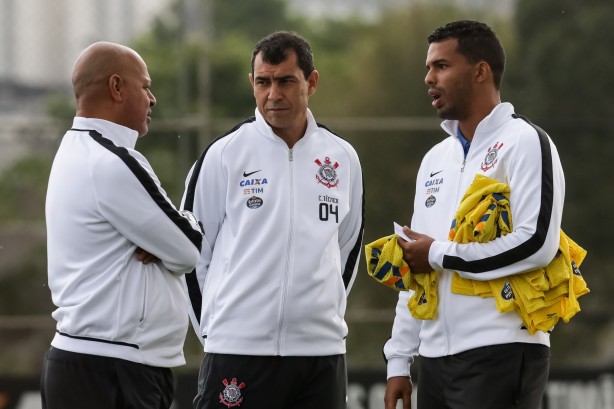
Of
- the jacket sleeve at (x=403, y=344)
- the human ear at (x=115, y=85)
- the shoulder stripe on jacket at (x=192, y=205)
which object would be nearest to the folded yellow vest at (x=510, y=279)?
the jacket sleeve at (x=403, y=344)

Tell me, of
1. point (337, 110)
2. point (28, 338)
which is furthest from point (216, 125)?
point (28, 338)

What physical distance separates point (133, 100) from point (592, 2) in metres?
7.01

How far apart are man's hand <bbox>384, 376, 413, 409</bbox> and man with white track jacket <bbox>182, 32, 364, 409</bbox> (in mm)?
189

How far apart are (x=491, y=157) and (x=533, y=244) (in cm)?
41

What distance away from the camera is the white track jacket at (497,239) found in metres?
4.49

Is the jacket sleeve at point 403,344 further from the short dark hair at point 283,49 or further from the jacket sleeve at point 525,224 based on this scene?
the short dark hair at point 283,49

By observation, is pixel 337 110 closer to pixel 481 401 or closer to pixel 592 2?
pixel 592 2

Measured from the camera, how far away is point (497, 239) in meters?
4.54

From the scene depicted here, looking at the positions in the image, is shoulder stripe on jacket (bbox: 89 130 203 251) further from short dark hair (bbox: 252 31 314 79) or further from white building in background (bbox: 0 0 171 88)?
white building in background (bbox: 0 0 171 88)

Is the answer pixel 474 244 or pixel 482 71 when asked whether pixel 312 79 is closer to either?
pixel 482 71

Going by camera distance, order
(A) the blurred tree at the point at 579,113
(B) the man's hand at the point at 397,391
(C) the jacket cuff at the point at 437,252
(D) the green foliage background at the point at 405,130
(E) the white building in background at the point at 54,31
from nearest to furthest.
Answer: (C) the jacket cuff at the point at 437,252, (B) the man's hand at the point at 397,391, (D) the green foliage background at the point at 405,130, (A) the blurred tree at the point at 579,113, (E) the white building in background at the point at 54,31

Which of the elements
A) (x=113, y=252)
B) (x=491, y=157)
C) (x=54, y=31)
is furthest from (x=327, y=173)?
(x=54, y=31)

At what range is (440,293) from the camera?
4.74 m

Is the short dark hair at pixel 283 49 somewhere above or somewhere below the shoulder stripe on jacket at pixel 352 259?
above
